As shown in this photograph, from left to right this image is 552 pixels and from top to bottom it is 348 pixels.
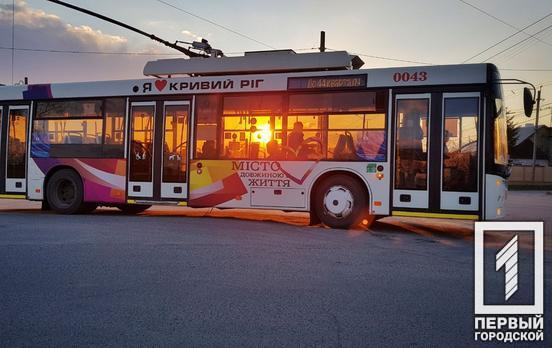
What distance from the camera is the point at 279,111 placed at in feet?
39.8

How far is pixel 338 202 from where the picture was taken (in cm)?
1159

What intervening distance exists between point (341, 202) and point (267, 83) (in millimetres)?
3128

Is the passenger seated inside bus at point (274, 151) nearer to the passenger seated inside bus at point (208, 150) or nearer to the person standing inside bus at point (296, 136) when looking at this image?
the person standing inside bus at point (296, 136)

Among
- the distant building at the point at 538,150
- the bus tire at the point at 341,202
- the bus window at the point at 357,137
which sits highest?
the distant building at the point at 538,150

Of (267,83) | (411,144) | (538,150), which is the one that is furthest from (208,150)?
(538,150)

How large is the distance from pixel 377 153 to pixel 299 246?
10.4ft

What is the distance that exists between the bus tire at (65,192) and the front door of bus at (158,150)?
157cm

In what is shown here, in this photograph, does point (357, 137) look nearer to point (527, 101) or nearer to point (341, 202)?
point (341, 202)

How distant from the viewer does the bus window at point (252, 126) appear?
12.1 m

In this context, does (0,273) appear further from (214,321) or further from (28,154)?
(28,154)

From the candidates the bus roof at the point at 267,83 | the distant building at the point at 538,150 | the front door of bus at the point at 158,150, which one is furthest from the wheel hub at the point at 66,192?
the distant building at the point at 538,150

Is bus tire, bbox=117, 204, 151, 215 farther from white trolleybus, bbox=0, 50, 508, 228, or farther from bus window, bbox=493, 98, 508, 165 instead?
bus window, bbox=493, 98, 508, 165

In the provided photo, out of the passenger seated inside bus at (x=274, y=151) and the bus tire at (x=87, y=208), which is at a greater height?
the passenger seated inside bus at (x=274, y=151)

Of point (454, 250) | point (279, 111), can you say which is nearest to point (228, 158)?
point (279, 111)
